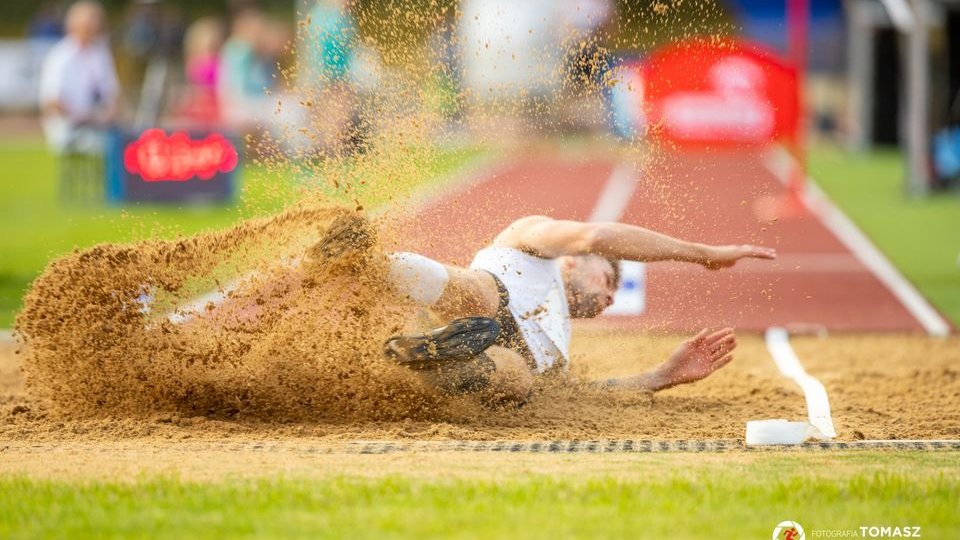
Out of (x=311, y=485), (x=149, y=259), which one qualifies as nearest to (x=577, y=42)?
(x=149, y=259)

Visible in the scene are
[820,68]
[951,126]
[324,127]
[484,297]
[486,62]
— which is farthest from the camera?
[820,68]

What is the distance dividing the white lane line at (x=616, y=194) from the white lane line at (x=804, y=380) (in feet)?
21.7

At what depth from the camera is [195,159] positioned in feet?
62.6

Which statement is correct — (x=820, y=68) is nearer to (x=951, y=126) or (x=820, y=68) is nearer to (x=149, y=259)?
(x=951, y=126)

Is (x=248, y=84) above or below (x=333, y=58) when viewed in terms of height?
above

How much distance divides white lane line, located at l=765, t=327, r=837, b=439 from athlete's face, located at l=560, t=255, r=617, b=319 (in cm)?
113

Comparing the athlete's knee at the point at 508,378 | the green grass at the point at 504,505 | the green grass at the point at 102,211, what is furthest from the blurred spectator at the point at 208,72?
the green grass at the point at 504,505

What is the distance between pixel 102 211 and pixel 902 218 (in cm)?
983

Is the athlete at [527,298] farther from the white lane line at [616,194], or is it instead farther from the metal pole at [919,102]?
the metal pole at [919,102]

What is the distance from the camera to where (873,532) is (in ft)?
15.0

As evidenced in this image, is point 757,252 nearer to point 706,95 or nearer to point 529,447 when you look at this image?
point 529,447

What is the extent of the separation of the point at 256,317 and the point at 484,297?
3.46 ft

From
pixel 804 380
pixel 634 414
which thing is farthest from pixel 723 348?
pixel 804 380

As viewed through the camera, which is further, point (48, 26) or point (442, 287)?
point (48, 26)
